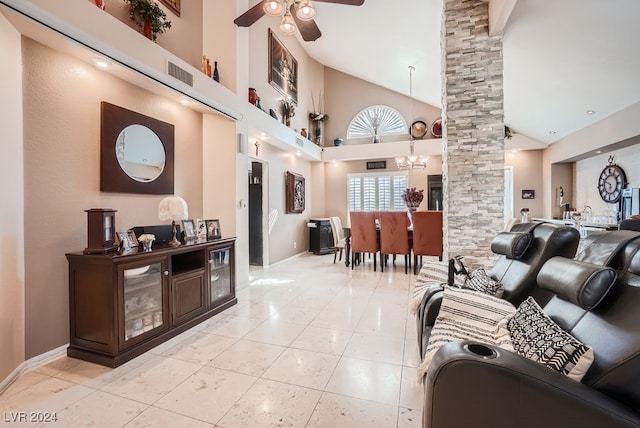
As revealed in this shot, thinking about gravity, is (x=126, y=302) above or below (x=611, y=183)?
below

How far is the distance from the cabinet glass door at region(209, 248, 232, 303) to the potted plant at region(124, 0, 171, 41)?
2.43 meters

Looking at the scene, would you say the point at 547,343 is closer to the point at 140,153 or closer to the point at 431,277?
→ the point at 431,277

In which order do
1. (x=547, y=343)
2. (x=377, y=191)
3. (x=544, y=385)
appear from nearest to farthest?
(x=544, y=385) → (x=547, y=343) → (x=377, y=191)

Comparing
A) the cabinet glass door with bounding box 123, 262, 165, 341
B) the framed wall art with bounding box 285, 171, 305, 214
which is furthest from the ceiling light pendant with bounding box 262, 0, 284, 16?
the framed wall art with bounding box 285, 171, 305, 214

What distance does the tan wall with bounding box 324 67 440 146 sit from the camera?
24.8 feet

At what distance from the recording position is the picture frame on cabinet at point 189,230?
317cm

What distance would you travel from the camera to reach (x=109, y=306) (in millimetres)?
2170

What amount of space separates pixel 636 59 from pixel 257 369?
5.39m

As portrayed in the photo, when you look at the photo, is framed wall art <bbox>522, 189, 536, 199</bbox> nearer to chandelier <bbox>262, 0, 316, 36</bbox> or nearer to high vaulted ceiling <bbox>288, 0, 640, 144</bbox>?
high vaulted ceiling <bbox>288, 0, 640, 144</bbox>

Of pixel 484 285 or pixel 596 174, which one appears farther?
pixel 596 174

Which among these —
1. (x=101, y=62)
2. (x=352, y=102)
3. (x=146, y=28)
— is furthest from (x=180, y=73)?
(x=352, y=102)

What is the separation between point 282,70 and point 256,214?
10.5 feet

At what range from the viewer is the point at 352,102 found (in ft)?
26.6

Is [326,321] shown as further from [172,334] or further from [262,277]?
[262,277]
